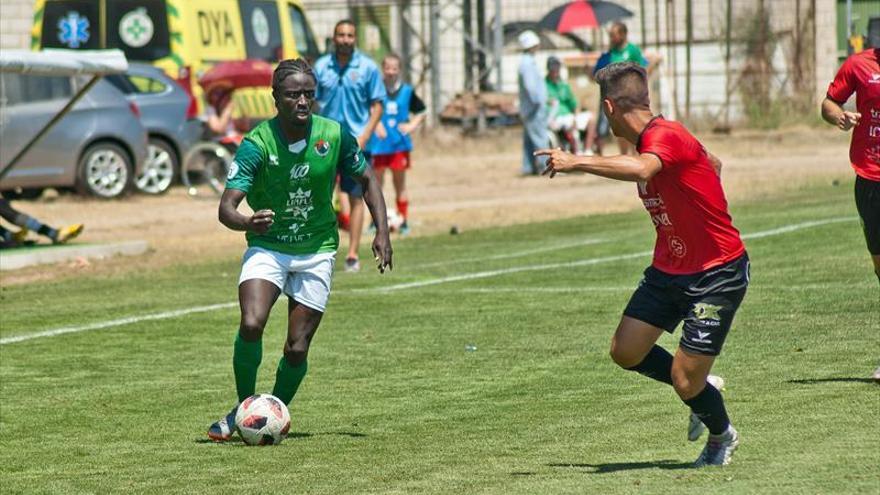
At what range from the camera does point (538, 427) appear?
874 cm

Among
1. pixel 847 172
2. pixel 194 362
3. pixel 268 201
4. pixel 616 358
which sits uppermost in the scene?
pixel 268 201

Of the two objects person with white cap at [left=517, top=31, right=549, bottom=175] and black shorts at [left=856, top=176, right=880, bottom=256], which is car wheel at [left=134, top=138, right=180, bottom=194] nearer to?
person with white cap at [left=517, top=31, right=549, bottom=175]

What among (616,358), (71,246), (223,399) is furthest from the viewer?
(71,246)

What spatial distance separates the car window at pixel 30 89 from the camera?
22500 mm

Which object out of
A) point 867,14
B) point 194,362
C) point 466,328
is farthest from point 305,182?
point 867,14

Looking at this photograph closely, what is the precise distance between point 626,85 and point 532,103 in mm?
21339

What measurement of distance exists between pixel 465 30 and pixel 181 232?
Answer: 18.6 meters

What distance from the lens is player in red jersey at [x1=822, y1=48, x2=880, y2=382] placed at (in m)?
9.84

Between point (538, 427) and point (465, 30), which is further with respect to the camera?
point (465, 30)

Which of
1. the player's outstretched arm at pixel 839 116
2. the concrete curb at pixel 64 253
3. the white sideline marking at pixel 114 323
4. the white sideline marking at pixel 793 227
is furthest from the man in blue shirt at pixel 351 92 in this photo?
the player's outstretched arm at pixel 839 116

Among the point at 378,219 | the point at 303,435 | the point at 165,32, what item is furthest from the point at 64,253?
the point at 378,219

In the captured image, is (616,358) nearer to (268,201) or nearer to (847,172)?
(268,201)

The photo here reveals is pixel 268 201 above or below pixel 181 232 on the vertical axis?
above

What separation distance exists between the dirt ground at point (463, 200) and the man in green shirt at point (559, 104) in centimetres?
106
